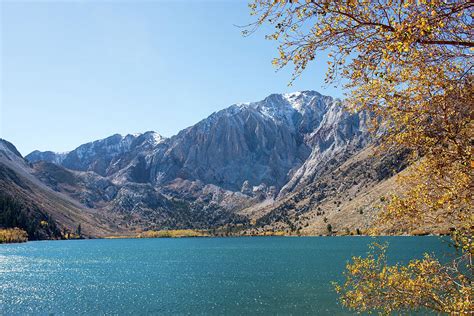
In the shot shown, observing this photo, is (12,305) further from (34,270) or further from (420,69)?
(420,69)

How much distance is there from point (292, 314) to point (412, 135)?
4938 cm

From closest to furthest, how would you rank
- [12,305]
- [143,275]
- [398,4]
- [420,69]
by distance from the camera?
[398,4], [420,69], [12,305], [143,275]

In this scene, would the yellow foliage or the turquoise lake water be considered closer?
the yellow foliage

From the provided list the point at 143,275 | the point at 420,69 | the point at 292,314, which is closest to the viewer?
the point at 420,69

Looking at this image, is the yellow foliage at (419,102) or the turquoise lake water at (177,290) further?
the turquoise lake water at (177,290)

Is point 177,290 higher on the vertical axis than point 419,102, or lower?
lower

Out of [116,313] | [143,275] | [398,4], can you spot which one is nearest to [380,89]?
[398,4]

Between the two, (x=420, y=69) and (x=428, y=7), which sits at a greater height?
(x=428, y=7)

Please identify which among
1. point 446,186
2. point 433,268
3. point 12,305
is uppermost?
point 446,186

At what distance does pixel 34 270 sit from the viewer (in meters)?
125

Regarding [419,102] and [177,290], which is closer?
[419,102]

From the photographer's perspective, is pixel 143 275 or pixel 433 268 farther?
pixel 143 275

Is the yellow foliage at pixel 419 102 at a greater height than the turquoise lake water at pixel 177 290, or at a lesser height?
greater

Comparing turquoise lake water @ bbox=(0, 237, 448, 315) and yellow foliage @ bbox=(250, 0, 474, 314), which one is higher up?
yellow foliage @ bbox=(250, 0, 474, 314)
